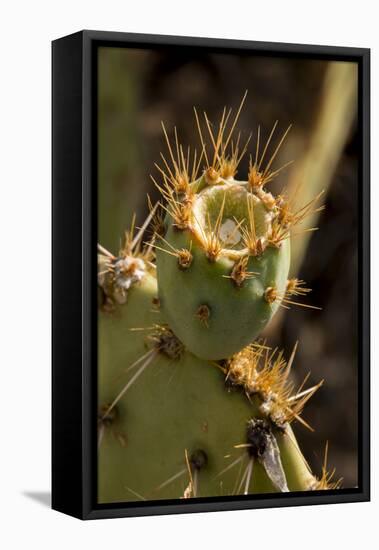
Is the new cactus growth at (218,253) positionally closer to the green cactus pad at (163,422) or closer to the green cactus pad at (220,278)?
the green cactus pad at (220,278)

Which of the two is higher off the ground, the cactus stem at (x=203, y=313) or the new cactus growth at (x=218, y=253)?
the new cactus growth at (x=218, y=253)

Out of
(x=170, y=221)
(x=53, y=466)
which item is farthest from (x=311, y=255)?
(x=53, y=466)

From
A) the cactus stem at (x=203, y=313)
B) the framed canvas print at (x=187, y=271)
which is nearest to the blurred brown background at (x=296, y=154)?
the framed canvas print at (x=187, y=271)

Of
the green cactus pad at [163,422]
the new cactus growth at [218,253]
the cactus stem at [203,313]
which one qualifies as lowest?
the green cactus pad at [163,422]

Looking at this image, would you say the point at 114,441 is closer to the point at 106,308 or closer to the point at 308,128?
the point at 106,308

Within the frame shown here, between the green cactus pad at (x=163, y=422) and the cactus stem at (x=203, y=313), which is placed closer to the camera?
the cactus stem at (x=203, y=313)

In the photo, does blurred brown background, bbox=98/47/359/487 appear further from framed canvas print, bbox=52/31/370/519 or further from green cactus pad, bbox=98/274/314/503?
green cactus pad, bbox=98/274/314/503

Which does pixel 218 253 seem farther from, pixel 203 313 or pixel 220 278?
pixel 203 313

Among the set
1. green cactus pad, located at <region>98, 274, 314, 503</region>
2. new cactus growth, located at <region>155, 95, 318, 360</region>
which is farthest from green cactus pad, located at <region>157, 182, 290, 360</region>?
green cactus pad, located at <region>98, 274, 314, 503</region>
